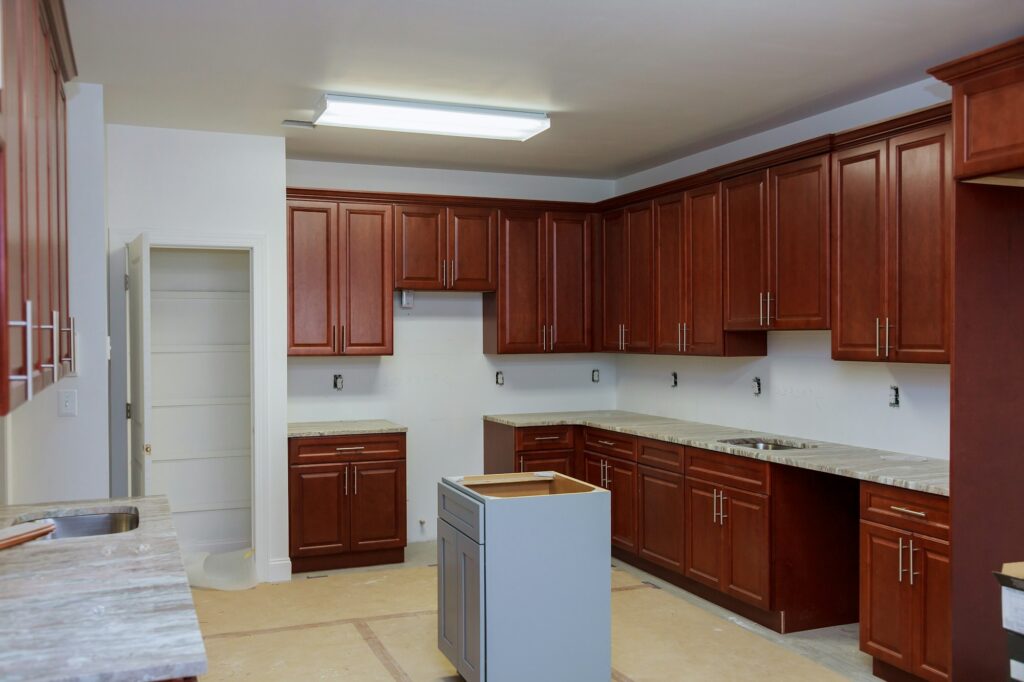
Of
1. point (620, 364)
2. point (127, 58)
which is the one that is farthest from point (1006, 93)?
point (620, 364)

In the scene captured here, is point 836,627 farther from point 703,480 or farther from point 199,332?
point 199,332

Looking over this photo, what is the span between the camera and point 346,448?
5617mm

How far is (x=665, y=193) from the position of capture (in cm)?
564

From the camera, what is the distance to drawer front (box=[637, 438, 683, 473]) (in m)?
5.09

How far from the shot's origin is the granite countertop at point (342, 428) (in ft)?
18.1

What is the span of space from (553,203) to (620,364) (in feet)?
4.68

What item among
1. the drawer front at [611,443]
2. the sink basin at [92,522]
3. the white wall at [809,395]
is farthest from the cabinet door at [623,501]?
the sink basin at [92,522]

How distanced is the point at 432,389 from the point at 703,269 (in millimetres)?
2227

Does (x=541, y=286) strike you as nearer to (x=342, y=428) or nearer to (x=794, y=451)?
(x=342, y=428)

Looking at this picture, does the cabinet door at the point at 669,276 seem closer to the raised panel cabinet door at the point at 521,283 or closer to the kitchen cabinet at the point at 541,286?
the kitchen cabinet at the point at 541,286

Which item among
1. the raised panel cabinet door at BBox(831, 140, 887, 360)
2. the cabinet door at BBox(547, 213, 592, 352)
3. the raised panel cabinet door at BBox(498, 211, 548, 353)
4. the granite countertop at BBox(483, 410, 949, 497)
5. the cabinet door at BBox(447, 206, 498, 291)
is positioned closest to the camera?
the granite countertop at BBox(483, 410, 949, 497)

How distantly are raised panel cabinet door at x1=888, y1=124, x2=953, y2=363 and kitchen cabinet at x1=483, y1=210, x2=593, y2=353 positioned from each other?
2.77 metres

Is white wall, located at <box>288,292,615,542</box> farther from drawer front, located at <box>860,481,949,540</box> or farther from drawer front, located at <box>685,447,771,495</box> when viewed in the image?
drawer front, located at <box>860,481,949,540</box>

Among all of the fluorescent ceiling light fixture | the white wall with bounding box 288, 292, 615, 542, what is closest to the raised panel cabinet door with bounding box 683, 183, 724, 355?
the fluorescent ceiling light fixture
